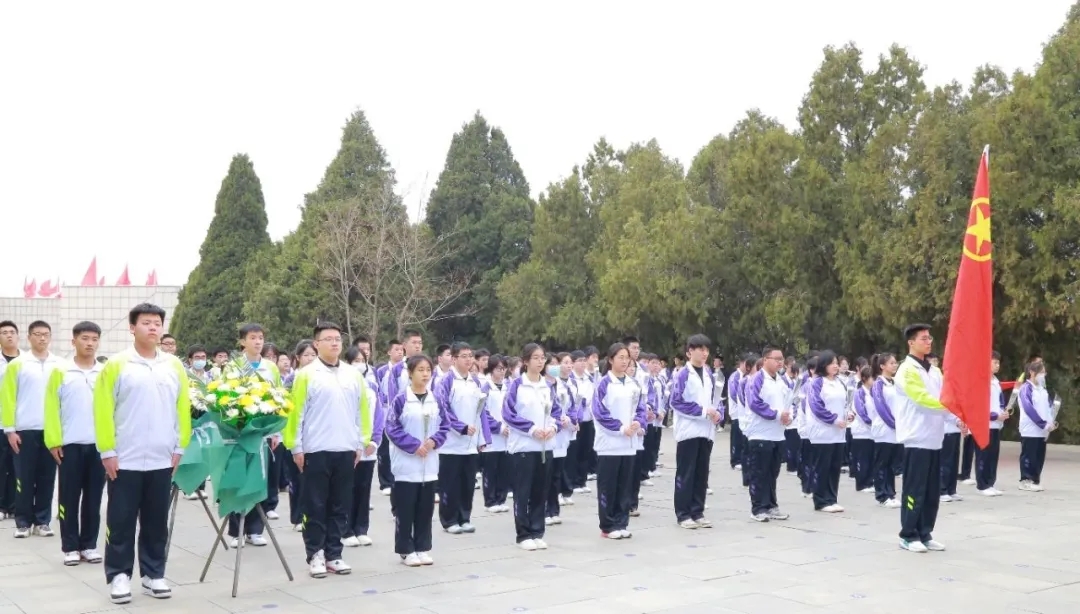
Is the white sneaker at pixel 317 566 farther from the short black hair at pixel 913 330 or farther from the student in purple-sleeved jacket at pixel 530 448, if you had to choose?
the short black hair at pixel 913 330

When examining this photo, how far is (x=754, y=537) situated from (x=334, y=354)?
425cm

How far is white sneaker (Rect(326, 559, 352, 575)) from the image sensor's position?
7617 mm

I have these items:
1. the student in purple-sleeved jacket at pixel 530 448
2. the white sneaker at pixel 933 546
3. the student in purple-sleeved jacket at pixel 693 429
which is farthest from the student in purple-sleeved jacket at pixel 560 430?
the white sneaker at pixel 933 546

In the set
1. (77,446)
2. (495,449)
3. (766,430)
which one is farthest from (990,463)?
(77,446)

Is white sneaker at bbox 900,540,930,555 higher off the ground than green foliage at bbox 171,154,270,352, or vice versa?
green foliage at bbox 171,154,270,352

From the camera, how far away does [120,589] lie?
22.0 ft

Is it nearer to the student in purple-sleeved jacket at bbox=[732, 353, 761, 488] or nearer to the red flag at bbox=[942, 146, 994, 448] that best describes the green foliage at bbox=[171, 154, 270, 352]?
the student in purple-sleeved jacket at bbox=[732, 353, 761, 488]

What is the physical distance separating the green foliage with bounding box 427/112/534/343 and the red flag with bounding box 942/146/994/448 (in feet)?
91.6

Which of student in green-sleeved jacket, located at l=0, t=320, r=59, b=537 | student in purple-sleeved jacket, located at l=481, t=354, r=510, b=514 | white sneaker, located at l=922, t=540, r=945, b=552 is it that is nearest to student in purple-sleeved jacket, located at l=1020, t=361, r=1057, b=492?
white sneaker, located at l=922, t=540, r=945, b=552

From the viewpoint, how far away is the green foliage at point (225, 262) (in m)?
38.8

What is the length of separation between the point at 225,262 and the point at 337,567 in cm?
3412

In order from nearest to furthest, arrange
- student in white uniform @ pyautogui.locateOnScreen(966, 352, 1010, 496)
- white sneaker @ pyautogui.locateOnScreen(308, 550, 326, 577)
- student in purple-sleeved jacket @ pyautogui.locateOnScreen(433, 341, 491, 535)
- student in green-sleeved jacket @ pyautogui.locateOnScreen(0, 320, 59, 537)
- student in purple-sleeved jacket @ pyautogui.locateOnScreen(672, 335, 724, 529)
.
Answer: white sneaker @ pyautogui.locateOnScreen(308, 550, 326, 577) → student in purple-sleeved jacket @ pyautogui.locateOnScreen(433, 341, 491, 535) → student in green-sleeved jacket @ pyautogui.locateOnScreen(0, 320, 59, 537) → student in purple-sleeved jacket @ pyautogui.locateOnScreen(672, 335, 724, 529) → student in white uniform @ pyautogui.locateOnScreen(966, 352, 1010, 496)

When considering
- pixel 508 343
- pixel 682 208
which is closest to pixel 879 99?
pixel 682 208

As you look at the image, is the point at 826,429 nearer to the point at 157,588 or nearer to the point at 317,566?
the point at 317,566
